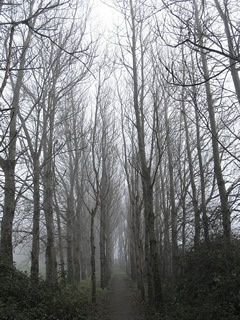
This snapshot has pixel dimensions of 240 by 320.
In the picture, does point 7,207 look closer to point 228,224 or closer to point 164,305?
point 164,305

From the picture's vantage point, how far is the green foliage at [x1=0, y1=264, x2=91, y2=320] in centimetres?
604

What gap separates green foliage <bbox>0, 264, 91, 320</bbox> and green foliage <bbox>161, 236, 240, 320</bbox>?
231 cm

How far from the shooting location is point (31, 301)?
6.84 m

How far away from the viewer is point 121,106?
50.3 feet

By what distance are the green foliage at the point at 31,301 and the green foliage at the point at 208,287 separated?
2.31m

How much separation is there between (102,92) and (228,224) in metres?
9.42

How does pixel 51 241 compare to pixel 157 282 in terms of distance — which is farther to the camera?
pixel 51 241

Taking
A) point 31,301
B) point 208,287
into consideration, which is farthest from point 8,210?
point 208,287

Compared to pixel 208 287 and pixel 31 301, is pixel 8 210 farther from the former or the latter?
pixel 208 287

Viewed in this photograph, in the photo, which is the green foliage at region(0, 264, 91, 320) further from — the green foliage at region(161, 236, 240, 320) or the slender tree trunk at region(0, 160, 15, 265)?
the green foliage at region(161, 236, 240, 320)

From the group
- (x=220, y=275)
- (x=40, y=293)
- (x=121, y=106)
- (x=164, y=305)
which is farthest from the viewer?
(x=121, y=106)

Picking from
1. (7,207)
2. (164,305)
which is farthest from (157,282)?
(7,207)

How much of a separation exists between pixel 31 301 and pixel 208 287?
4528mm

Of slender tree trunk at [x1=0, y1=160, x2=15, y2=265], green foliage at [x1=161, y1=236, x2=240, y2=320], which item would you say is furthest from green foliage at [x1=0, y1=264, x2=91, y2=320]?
green foliage at [x1=161, y1=236, x2=240, y2=320]
